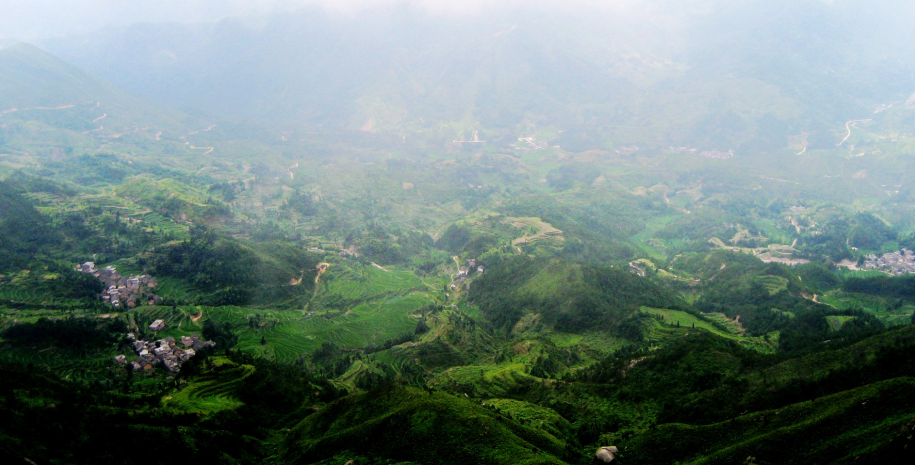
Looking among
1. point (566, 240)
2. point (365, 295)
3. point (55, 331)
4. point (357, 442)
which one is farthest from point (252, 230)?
point (357, 442)

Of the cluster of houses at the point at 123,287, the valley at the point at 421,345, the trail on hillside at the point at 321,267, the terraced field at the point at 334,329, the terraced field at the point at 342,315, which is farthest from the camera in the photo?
the trail on hillside at the point at 321,267

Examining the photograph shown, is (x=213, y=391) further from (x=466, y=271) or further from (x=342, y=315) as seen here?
(x=466, y=271)

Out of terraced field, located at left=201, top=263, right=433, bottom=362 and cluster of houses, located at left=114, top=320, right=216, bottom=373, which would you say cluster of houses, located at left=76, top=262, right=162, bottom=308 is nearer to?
terraced field, located at left=201, top=263, right=433, bottom=362

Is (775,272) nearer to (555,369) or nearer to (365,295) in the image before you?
(555,369)

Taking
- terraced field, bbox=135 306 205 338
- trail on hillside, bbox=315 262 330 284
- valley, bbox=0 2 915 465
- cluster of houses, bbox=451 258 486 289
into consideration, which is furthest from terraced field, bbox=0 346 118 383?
cluster of houses, bbox=451 258 486 289

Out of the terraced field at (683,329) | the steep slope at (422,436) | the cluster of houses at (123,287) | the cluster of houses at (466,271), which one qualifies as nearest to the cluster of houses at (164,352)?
the cluster of houses at (123,287)

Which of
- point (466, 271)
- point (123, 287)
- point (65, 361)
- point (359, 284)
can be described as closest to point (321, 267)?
point (359, 284)

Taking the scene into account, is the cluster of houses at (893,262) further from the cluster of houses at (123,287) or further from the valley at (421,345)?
the cluster of houses at (123,287)
